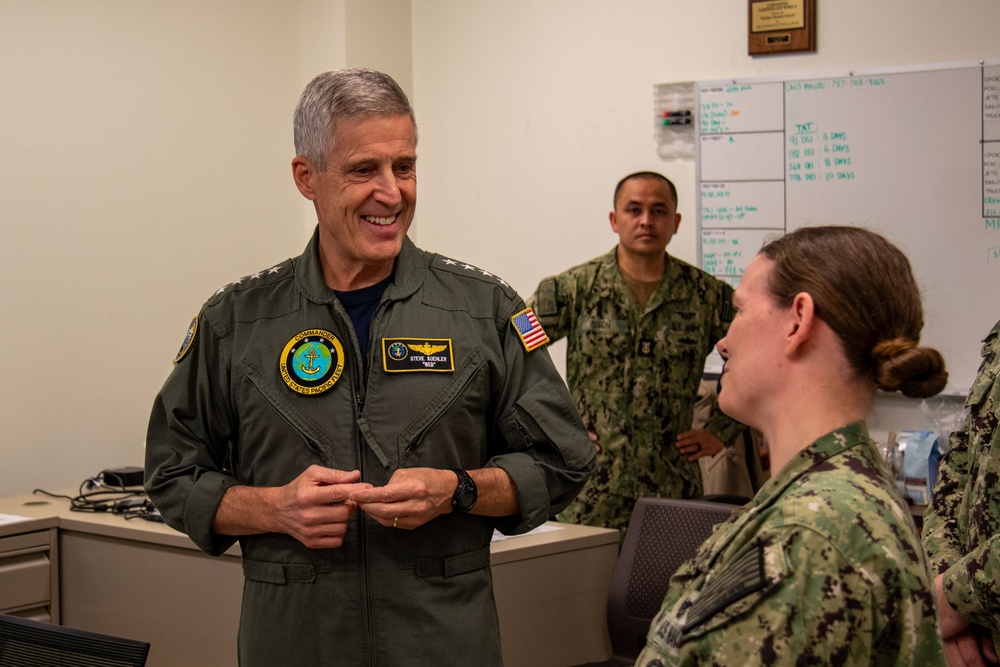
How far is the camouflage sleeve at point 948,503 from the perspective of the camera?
1.86 metres

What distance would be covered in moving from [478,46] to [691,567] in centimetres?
418

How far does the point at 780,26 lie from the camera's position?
4254 mm

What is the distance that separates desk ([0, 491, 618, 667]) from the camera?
9.24ft

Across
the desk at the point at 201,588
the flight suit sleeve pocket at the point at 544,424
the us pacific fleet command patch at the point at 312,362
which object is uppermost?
the us pacific fleet command patch at the point at 312,362

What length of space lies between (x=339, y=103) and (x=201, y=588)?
186 cm

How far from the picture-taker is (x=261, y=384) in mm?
1646

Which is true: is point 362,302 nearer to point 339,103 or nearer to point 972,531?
point 339,103

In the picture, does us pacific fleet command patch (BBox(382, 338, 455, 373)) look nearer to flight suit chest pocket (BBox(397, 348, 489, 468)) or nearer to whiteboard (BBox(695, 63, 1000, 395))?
flight suit chest pocket (BBox(397, 348, 489, 468))

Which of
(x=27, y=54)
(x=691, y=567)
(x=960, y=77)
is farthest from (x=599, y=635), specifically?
(x=27, y=54)

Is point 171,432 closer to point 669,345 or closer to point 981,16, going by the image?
point 669,345

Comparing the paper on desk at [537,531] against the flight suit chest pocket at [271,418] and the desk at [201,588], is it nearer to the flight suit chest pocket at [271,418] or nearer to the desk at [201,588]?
the desk at [201,588]

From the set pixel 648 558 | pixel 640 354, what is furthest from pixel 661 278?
pixel 648 558

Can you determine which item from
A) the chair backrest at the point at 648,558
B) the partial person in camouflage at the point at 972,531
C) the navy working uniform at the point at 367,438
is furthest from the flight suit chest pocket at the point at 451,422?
the chair backrest at the point at 648,558

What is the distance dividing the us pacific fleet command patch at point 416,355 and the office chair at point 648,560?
1118 mm
